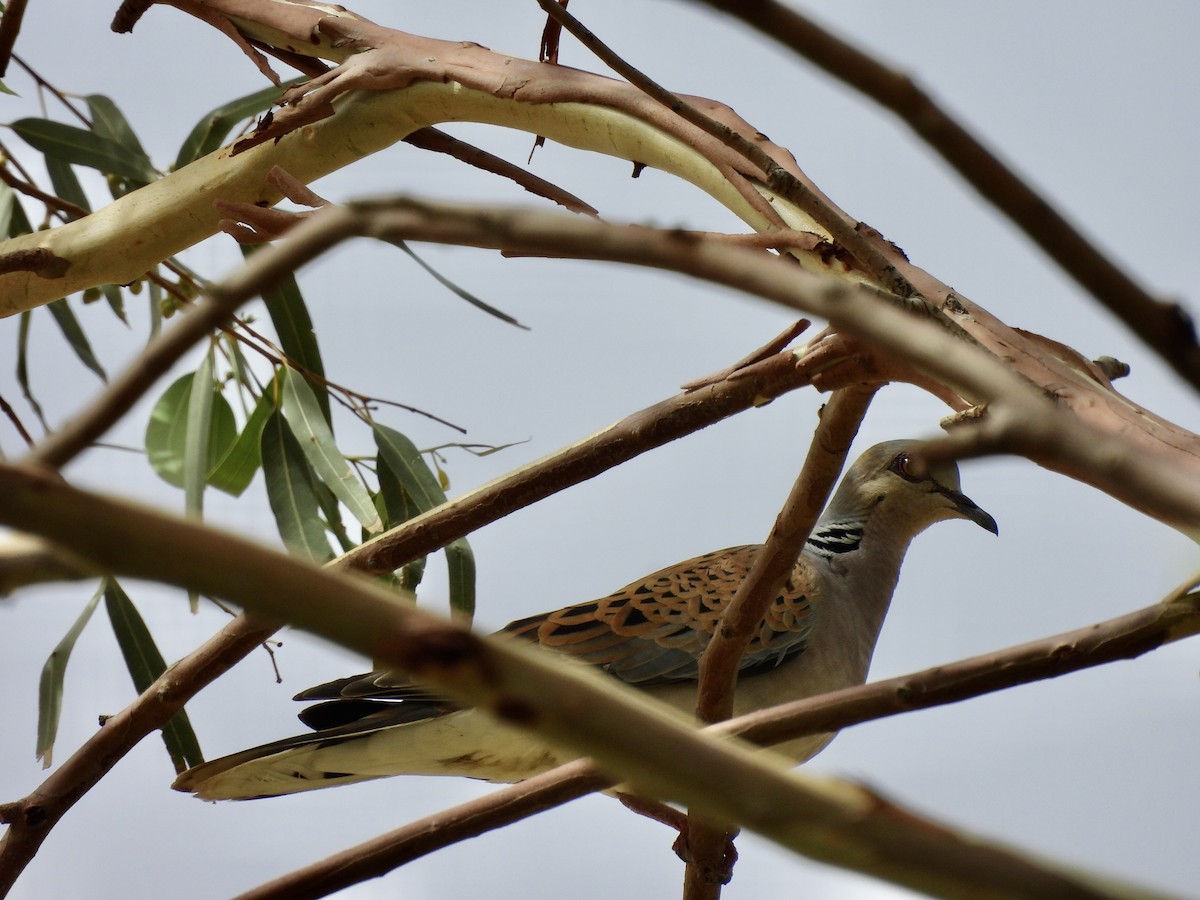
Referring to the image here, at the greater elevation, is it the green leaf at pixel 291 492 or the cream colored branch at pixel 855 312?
the green leaf at pixel 291 492

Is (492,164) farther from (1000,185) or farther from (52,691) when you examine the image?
(1000,185)

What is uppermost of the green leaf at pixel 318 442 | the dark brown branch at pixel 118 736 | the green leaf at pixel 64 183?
the green leaf at pixel 64 183

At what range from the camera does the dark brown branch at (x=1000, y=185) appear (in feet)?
1.27

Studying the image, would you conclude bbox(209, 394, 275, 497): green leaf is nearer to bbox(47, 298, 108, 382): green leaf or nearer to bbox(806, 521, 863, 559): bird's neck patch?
bbox(47, 298, 108, 382): green leaf

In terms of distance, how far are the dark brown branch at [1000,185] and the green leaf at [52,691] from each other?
Result: 5.47 ft

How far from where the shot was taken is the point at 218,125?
6.59 ft

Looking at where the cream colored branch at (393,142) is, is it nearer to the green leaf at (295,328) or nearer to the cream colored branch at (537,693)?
the green leaf at (295,328)

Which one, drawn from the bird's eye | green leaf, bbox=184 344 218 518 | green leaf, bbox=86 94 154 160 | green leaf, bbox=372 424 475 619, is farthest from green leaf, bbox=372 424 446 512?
the bird's eye

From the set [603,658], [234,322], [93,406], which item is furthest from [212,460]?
[93,406]

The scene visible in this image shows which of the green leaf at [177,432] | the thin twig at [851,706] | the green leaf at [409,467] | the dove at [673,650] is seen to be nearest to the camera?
the thin twig at [851,706]

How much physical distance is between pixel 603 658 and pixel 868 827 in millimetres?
1752

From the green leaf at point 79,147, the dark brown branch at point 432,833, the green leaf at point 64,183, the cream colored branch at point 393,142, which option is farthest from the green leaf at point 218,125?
the dark brown branch at point 432,833

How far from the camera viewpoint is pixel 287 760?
1.72m

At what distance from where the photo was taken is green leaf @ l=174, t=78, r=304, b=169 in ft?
6.55
